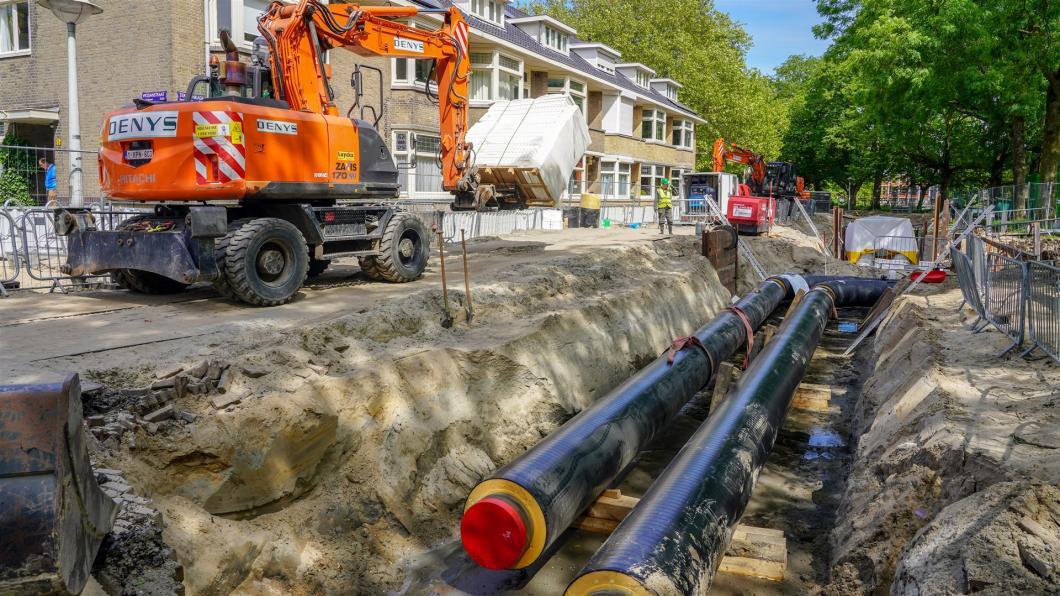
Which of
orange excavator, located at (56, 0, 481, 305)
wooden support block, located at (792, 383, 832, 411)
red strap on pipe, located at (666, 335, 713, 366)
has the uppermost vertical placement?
orange excavator, located at (56, 0, 481, 305)

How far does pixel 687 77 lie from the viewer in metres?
48.1

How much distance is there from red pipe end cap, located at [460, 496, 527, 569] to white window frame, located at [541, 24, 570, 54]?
3028 centimetres

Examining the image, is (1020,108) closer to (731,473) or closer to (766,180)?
(766,180)

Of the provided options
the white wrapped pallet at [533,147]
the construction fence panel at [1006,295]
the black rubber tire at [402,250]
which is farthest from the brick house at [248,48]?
the construction fence panel at [1006,295]

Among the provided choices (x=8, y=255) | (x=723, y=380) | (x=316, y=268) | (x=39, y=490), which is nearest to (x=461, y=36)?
(x=316, y=268)

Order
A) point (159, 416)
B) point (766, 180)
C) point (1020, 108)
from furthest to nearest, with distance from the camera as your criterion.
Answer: point (766, 180) < point (1020, 108) < point (159, 416)

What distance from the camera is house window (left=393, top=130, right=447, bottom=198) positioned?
2138 cm

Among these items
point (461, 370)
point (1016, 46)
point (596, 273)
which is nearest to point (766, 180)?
point (1016, 46)

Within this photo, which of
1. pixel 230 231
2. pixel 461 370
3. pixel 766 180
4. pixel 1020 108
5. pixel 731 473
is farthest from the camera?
pixel 766 180

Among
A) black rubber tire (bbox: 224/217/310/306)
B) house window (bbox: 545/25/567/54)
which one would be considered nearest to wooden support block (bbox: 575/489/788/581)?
black rubber tire (bbox: 224/217/310/306)

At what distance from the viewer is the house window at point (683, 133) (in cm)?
4566

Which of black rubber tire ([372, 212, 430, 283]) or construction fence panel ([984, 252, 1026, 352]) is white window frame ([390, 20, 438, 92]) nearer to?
black rubber tire ([372, 212, 430, 283])

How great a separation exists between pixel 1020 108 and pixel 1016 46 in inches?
89.8

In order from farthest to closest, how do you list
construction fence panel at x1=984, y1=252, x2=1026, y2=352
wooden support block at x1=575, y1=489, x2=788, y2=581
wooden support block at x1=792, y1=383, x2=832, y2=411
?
1. wooden support block at x1=792, y1=383, x2=832, y2=411
2. construction fence panel at x1=984, y1=252, x2=1026, y2=352
3. wooden support block at x1=575, y1=489, x2=788, y2=581
